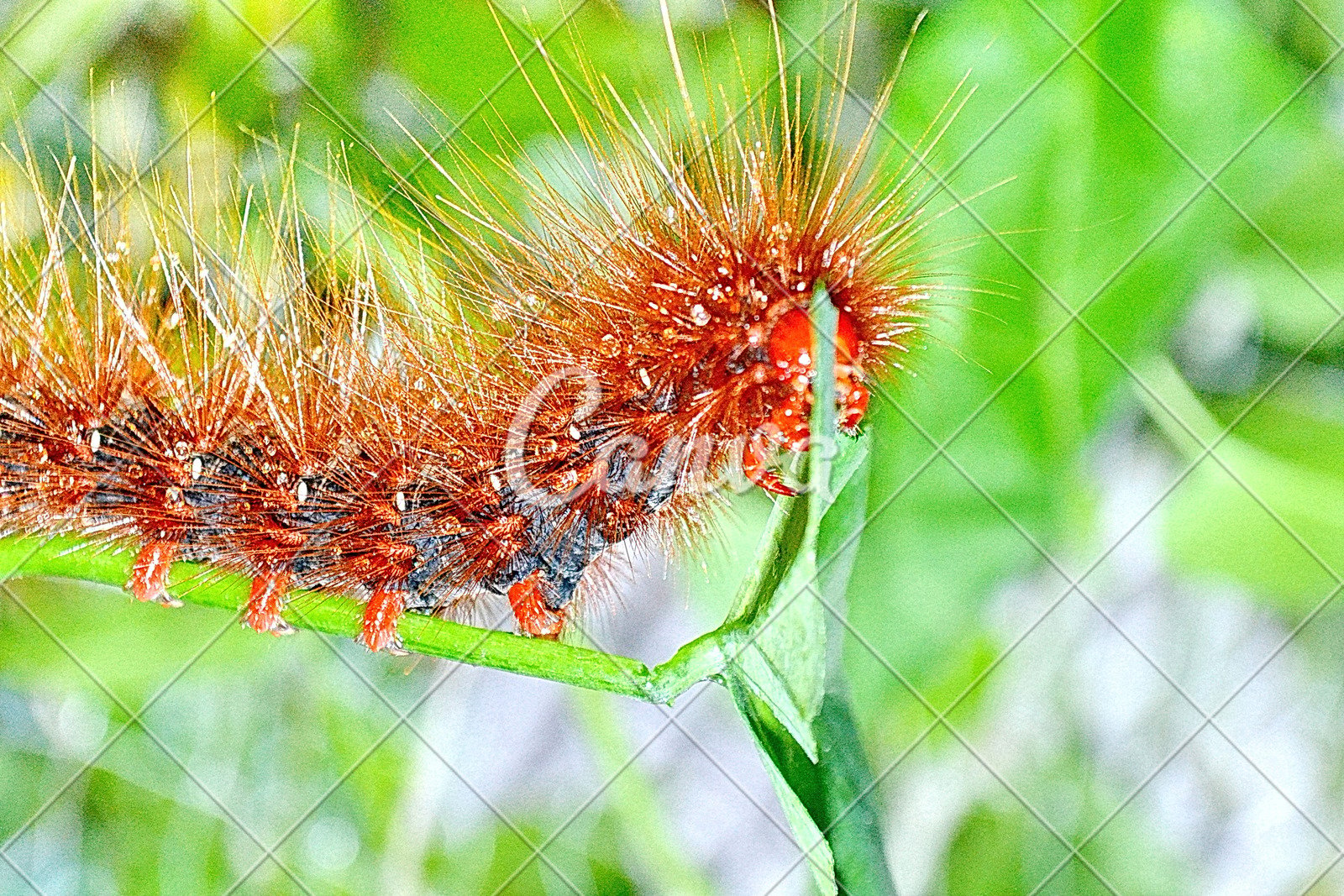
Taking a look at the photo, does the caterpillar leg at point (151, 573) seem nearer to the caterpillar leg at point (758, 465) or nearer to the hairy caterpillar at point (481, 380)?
the hairy caterpillar at point (481, 380)

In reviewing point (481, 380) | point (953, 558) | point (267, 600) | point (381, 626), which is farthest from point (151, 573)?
point (953, 558)

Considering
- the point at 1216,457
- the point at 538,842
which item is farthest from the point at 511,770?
the point at 1216,457

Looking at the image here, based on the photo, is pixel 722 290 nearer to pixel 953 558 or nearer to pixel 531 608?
pixel 531 608

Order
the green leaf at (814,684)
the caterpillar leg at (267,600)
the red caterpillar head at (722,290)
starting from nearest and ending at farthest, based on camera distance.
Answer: the green leaf at (814,684)
the red caterpillar head at (722,290)
the caterpillar leg at (267,600)

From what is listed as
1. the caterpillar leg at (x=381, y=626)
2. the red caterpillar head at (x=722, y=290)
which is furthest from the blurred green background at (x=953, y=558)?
the caterpillar leg at (x=381, y=626)

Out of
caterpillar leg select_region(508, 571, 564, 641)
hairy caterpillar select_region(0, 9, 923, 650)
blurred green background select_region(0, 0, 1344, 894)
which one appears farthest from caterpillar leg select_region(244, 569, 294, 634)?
blurred green background select_region(0, 0, 1344, 894)

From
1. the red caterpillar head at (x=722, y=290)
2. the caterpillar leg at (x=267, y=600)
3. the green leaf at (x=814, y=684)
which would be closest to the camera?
the green leaf at (x=814, y=684)
